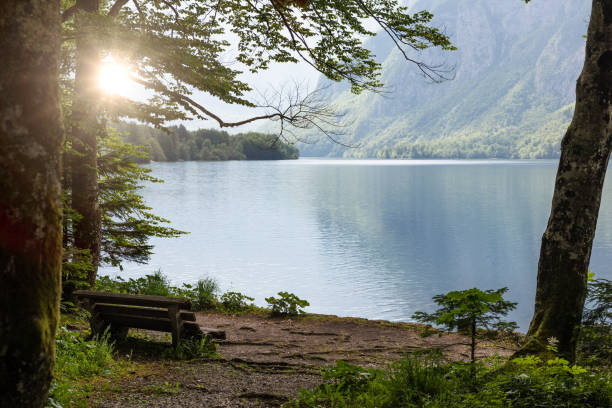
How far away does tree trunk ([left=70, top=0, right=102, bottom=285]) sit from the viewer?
7840mm

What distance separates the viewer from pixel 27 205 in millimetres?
2600

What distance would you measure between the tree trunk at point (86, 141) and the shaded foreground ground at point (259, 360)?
233 cm

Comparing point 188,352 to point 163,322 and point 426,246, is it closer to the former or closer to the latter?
point 163,322

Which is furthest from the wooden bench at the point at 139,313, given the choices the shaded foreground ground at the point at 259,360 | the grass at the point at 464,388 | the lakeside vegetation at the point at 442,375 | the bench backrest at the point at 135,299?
the grass at the point at 464,388

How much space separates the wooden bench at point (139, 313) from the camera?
678 centimetres

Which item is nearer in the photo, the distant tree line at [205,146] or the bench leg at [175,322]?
the bench leg at [175,322]

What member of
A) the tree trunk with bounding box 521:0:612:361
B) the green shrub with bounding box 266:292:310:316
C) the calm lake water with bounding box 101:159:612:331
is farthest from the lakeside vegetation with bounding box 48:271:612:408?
the calm lake water with bounding box 101:159:612:331

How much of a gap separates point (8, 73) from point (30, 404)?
5.87ft

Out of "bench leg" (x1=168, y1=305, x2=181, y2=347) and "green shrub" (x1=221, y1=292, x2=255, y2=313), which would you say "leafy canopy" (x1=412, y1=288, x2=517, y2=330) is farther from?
"green shrub" (x1=221, y1=292, x2=255, y2=313)

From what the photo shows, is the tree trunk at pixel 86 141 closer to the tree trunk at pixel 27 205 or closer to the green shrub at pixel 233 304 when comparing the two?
the green shrub at pixel 233 304

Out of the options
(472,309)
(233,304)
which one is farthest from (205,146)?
(472,309)

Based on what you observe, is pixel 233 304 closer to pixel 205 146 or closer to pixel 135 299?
pixel 135 299

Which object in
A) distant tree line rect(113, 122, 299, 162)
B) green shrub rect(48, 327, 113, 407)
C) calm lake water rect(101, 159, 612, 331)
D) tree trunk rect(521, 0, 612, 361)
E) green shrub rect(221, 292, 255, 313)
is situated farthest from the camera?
distant tree line rect(113, 122, 299, 162)

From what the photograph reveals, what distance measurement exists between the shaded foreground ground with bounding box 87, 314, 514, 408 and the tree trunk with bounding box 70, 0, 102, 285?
91.8 inches
